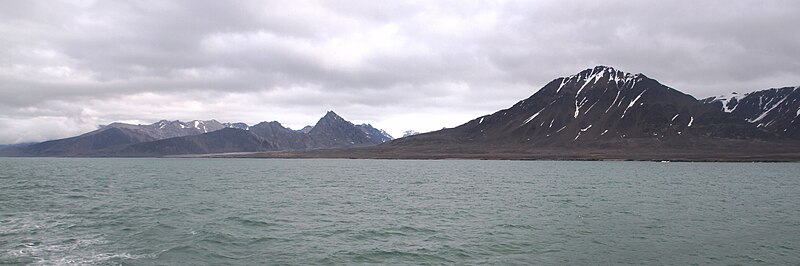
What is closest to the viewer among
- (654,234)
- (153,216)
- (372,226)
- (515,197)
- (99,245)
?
(99,245)

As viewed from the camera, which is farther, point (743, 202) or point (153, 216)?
point (743, 202)

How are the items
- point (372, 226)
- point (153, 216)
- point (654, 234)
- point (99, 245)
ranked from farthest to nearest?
point (153, 216) < point (372, 226) < point (654, 234) < point (99, 245)

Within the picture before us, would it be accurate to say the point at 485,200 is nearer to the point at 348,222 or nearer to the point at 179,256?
the point at 348,222

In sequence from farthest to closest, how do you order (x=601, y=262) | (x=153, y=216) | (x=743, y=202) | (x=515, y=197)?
1. (x=515, y=197)
2. (x=743, y=202)
3. (x=153, y=216)
4. (x=601, y=262)

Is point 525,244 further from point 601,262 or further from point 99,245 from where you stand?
point 99,245

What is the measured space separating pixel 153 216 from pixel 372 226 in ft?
67.4

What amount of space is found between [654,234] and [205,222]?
35.6 meters

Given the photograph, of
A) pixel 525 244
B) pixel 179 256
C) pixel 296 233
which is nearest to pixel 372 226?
pixel 296 233

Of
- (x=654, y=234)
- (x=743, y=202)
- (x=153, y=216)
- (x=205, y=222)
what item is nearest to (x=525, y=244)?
(x=654, y=234)

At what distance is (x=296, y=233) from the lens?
39.8 metres

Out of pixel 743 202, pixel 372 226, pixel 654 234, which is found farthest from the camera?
Result: pixel 743 202

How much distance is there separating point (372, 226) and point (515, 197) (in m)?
32.0

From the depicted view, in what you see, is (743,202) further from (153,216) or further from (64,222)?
(64,222)

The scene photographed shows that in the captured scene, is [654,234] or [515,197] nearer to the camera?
[654,234]
